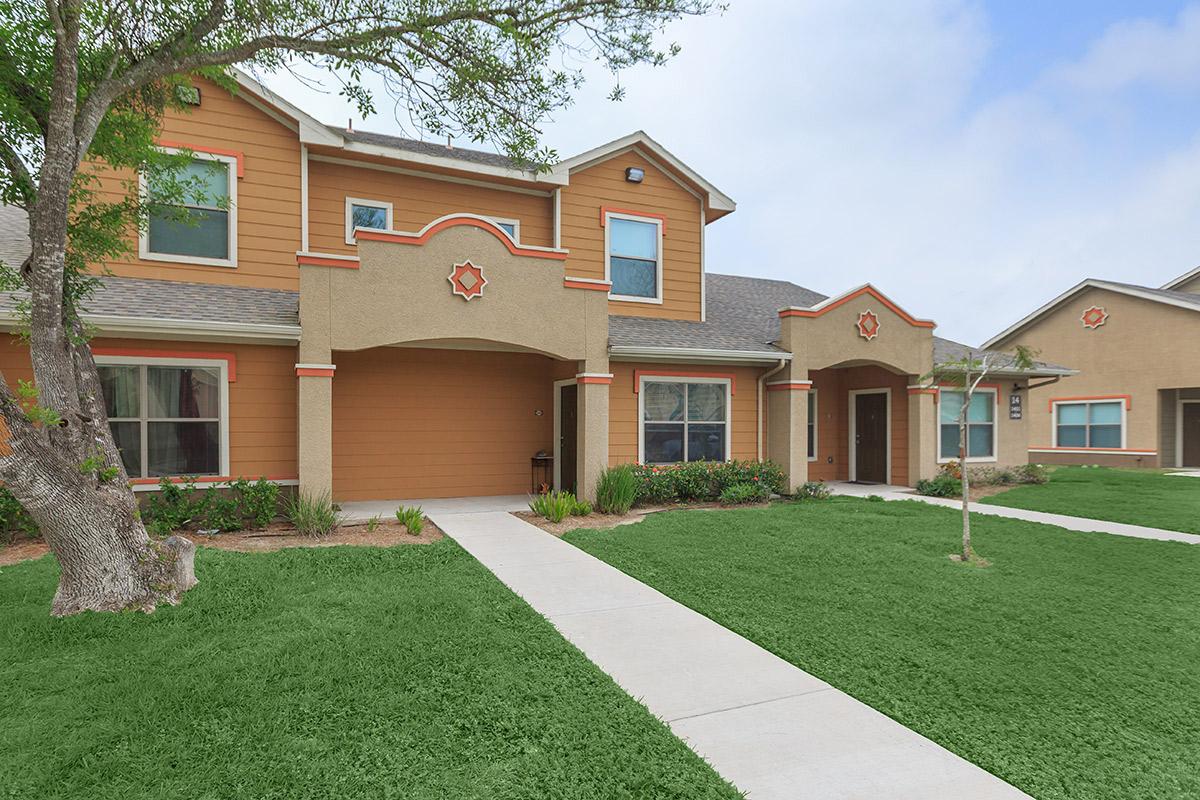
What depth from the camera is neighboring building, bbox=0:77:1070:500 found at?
9.34 meters

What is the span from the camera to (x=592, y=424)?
10930mm

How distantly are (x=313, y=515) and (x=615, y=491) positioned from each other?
179 inches

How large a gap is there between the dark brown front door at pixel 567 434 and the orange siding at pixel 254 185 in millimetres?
5210

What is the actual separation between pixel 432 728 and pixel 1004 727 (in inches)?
126

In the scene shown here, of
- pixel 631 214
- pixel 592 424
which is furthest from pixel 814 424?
pixel 592 424

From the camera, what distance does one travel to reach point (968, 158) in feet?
78.4

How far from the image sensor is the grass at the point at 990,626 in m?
3.45

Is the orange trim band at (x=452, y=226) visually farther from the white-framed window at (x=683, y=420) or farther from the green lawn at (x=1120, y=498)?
the green lawn at (x=1120, y=498)

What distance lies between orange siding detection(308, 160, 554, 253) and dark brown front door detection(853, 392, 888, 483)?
27.6ft

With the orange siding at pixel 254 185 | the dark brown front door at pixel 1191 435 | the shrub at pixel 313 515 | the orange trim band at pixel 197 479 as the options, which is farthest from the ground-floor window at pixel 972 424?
the orange siding at pixel 254 185

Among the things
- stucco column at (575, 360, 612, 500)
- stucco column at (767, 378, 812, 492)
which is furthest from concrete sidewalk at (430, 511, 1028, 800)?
stucco column at (767, 378, 812, 492)

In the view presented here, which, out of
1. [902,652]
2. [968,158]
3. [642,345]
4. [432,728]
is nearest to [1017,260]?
[968,158]

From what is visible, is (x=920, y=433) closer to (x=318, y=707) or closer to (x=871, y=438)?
(x=871, y=438)

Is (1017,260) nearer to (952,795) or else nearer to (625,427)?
(625,427)
